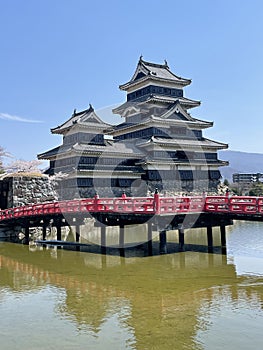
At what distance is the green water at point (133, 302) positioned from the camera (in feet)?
26.4

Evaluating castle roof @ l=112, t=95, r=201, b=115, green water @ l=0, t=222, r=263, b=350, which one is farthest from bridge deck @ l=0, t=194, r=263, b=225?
castle roof @ l=112, t=95, r=201, b=115

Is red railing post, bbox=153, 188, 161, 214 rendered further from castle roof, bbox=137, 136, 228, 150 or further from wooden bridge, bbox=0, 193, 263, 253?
castle roof, bbox=137, 136, 228, 150

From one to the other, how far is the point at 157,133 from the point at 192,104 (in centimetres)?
706

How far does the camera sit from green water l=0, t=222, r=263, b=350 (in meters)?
8.05

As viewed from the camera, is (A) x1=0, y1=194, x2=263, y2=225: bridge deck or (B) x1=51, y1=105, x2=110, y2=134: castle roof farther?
(B) x1=51, y1=105, x2=110, y2=134: castle roof

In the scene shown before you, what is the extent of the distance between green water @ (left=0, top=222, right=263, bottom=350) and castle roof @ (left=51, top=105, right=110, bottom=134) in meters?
21.5

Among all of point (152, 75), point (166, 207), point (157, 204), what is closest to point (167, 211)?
point (166, 207)

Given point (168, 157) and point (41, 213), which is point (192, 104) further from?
point (41, 213)

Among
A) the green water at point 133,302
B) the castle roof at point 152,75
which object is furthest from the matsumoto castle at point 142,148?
the green water at point 133,302

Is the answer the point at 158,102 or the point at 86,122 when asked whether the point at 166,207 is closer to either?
the point at 86,122

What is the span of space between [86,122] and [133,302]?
29056 mm

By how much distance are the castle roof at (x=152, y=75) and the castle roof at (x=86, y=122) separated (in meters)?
7.34

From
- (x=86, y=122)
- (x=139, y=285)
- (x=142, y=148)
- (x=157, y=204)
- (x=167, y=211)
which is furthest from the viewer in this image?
(x=142, y=148)

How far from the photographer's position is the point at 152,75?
4147 cm
